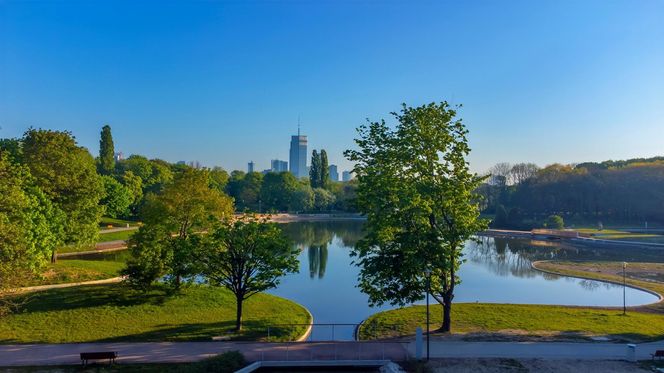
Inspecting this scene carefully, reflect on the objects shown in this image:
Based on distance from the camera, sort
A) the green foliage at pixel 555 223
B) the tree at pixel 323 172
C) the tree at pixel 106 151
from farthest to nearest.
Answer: the tree at pixel 323 172, the tree at pixel 106 151, the green foliage at pixel 555 223

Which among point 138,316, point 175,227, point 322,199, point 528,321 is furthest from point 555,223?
point 138,316

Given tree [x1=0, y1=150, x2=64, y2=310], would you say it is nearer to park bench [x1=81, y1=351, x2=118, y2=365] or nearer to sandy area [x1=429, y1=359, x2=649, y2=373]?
park bench [x1=81, y1=351, x2=118, y2=365]

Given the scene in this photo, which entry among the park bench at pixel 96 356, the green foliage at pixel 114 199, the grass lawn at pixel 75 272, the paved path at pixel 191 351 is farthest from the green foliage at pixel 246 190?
the park bench at pixel 96 356

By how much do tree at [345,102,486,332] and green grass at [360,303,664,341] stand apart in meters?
2.00

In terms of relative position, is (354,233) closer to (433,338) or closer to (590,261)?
(590,261)

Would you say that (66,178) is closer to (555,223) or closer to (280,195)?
(555,223)

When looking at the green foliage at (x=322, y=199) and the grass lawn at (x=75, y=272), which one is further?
the green foliage at (x=322, y=199)

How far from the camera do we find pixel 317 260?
1866 inches

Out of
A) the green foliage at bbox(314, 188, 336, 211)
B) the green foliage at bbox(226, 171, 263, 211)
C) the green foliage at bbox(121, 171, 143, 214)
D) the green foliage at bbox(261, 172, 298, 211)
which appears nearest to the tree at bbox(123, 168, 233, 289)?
the green foliage at bbox(121, 171, 143, 214)

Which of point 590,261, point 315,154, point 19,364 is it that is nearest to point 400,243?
point 19,364

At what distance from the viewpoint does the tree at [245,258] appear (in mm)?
20438

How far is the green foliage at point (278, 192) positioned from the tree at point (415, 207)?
323ft

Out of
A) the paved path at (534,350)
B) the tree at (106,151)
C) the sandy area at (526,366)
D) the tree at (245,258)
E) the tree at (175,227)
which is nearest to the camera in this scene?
the sandy area at (526,366)

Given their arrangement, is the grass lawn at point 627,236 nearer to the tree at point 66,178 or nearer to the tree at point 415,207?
the tree at point 415,207
